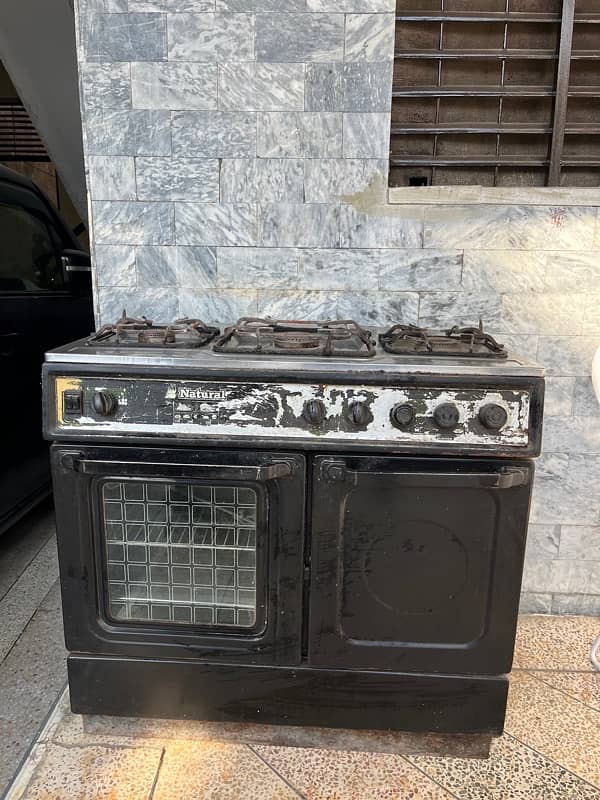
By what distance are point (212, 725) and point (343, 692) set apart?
0.50 metres

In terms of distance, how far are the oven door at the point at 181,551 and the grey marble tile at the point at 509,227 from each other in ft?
4.62

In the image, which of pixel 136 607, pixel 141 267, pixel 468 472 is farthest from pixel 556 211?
pixel 136 607

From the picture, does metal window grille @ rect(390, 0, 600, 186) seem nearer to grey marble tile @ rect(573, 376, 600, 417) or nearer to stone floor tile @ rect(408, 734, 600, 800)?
grey marble tile @ rect(573, 376, 600, 417)

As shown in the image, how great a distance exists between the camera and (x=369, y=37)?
2.41 metres

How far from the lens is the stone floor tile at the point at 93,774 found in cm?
179

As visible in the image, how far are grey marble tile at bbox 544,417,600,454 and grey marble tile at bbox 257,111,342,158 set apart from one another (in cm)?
159

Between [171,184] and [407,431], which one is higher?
[171,184]

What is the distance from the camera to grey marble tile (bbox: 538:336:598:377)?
8.56 ft

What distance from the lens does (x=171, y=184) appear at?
256 cm

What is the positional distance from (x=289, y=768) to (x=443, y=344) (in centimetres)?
152

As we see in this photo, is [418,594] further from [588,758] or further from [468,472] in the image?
[588,758]

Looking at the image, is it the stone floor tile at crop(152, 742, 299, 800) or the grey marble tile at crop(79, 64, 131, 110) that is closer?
the stone floor tile at crop(152, 742, 299, 800)

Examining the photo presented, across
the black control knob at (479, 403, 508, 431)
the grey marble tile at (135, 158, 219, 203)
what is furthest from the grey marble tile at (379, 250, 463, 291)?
the black control knob at (479, 403, 508, 431)

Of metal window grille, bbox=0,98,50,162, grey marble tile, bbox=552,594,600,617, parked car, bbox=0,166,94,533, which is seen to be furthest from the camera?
metal window grille, bbox=0,98,50,162
